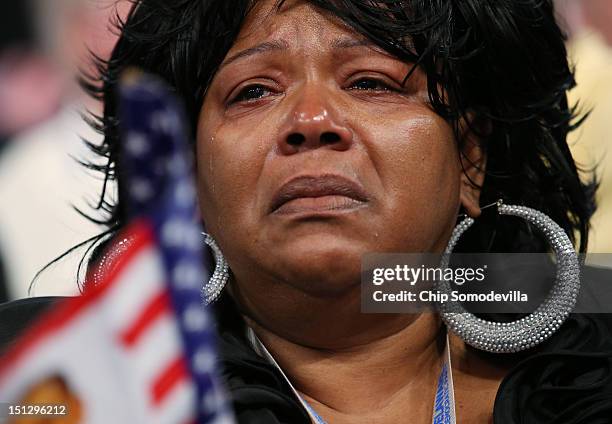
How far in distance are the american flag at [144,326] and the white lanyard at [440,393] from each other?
698mm

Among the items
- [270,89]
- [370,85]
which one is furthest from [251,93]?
[370,85]

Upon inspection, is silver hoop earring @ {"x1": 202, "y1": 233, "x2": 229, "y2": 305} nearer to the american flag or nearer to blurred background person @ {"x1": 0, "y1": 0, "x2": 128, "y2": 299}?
the american flag

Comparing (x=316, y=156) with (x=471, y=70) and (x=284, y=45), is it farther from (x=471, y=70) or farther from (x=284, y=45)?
(x=471, y=70)

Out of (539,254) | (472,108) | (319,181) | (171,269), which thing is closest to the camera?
(171,269)

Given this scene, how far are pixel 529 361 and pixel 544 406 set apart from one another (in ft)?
0.23

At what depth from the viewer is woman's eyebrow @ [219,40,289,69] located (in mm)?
1554

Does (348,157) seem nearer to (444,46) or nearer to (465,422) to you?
(444,46)

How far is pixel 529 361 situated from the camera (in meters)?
1.58

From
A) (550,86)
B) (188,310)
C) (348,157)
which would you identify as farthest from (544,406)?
(188,310)

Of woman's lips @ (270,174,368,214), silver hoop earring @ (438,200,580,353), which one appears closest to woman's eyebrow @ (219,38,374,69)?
woman's lips @ (270,174,368,214)

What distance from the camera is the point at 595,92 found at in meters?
2.63

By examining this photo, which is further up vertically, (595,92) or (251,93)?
(595,92)

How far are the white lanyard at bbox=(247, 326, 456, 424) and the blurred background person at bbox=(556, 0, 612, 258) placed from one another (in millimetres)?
725

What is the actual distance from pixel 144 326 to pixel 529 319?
92 centimetres
